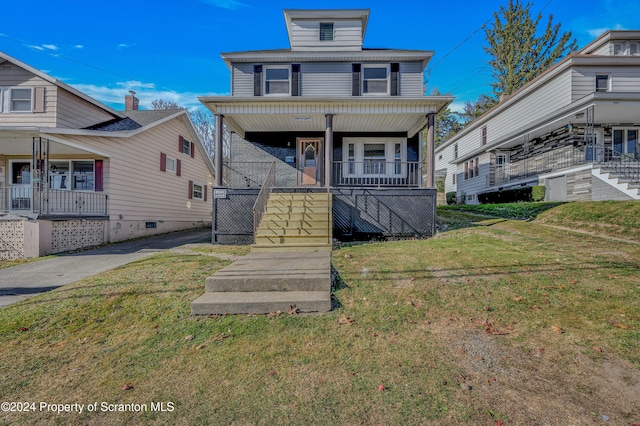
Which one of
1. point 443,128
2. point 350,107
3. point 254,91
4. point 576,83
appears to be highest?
point 443,128

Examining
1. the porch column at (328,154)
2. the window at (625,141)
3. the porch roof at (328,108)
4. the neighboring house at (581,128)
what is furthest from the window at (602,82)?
the porch column at (328,154)

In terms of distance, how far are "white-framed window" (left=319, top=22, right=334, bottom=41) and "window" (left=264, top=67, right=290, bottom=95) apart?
2.63m

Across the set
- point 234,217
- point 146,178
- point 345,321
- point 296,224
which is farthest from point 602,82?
point 146,178

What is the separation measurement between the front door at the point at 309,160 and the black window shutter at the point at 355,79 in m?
2.47

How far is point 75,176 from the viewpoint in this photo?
13.2 m

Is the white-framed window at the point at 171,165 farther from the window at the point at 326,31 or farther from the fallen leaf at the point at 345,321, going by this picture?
the fallen leaf at the point at 345,321

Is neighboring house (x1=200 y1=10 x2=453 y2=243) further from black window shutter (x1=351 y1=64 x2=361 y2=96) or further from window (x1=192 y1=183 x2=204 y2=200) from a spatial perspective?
window (x1=192 y1=183 x2=204 y2=200)

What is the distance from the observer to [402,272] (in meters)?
5.73

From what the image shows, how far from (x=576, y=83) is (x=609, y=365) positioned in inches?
669

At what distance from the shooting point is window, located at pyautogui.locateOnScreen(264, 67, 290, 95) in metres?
13.8

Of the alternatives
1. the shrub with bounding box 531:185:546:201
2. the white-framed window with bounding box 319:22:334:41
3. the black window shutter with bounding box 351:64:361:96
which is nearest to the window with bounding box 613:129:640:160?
the shrub with bounding box 531:185:546:201

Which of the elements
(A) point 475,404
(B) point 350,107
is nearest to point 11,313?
(A) point 475,404

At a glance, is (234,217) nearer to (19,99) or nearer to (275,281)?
(275,281)

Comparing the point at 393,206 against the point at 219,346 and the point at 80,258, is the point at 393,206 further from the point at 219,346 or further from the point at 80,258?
the point at 80,258
